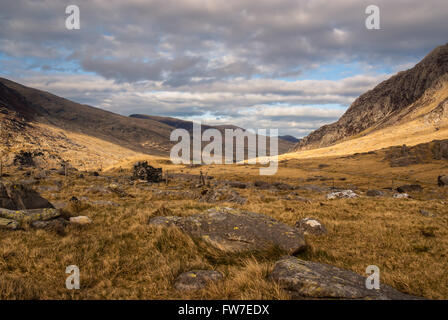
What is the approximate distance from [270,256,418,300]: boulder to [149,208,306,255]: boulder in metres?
1.99

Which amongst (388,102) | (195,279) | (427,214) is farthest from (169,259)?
(388,102)

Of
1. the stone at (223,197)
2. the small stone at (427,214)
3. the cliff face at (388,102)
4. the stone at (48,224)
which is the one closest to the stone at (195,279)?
the stone at (48,224)

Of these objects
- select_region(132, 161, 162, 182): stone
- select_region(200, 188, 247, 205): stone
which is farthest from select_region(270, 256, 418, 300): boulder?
select_region(132, 161, 162, 182): stone

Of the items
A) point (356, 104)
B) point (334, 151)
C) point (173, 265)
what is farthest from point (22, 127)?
point (356, 104)

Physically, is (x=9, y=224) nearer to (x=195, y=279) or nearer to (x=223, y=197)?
(x=195, y=279)

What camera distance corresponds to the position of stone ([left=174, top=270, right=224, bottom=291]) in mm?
5816

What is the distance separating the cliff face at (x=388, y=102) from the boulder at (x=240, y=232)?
162m

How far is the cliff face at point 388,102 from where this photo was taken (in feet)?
481

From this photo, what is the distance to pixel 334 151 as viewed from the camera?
123750mm

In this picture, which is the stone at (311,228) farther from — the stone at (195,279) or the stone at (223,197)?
the stone at (223,197)

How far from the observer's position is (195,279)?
6078 mm
